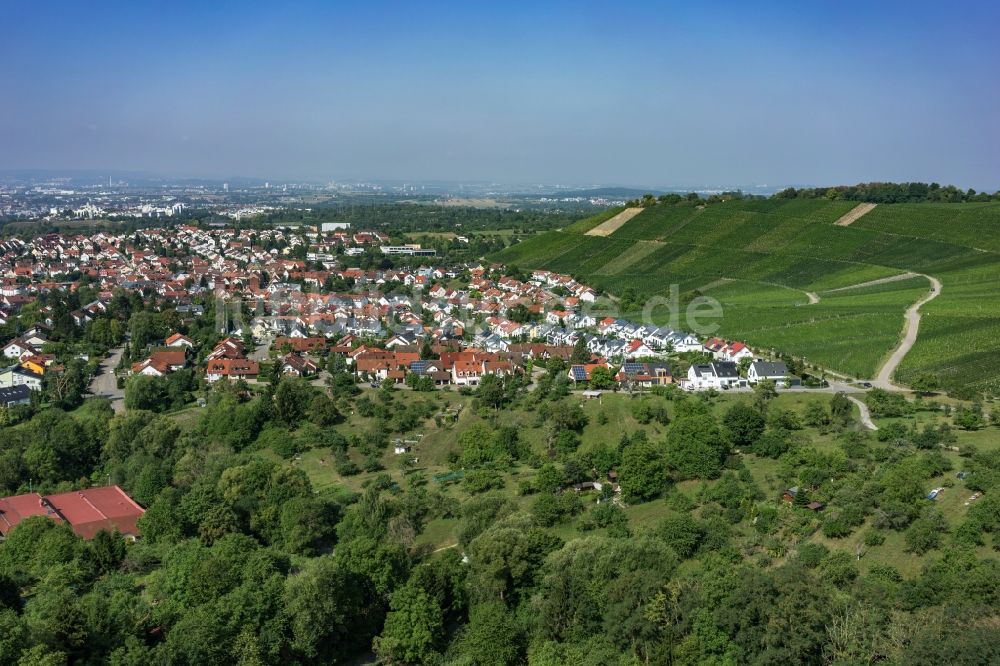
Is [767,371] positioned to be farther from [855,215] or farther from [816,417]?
[855,215]

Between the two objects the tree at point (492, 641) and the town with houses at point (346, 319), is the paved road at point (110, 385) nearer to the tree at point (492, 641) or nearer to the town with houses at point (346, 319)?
the town with houses at point (346, 319)

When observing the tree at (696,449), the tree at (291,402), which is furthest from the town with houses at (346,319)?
the tree at (696,449)

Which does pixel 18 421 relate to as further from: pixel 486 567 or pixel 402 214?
pixel 402 214

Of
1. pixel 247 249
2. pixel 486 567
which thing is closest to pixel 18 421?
pixel 486 567

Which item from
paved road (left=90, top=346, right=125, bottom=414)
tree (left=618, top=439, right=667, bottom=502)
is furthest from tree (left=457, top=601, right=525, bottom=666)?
paved road (left=90, top=346, right=125, bottom=414)

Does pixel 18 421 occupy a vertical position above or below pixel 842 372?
below

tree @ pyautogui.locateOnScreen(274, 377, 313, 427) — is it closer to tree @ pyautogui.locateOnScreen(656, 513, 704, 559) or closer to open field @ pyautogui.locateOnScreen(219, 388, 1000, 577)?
open field @ pyautogui.locateOnScreen(219, 388, 1000, 577)
